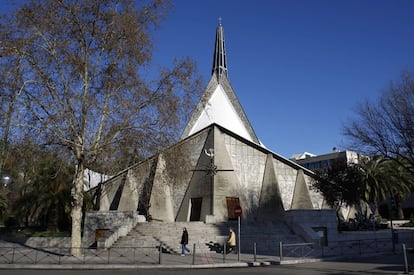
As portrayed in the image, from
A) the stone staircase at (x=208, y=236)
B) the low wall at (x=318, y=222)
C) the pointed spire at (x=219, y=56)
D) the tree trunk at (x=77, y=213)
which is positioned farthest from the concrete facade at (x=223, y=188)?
the pointed spire at (x=219, y=56)

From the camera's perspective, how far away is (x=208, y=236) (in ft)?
70.7

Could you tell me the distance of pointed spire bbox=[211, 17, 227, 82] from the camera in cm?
6319

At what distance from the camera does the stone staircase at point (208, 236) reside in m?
19.8

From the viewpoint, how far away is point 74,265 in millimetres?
13438

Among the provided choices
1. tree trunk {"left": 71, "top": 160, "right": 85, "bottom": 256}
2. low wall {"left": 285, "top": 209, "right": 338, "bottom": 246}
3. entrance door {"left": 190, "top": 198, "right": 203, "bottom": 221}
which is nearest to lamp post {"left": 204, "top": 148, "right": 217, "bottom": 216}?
entrance door {"left": 190, "top": 198, "right": 203, "bottom": 221}

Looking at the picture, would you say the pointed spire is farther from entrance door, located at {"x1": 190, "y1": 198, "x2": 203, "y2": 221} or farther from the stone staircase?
the stone staircase

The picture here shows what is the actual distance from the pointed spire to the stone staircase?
4127 cm

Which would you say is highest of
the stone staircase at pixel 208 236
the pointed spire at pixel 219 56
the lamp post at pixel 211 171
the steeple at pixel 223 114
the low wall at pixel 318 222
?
the pointed spire at pixel 219 56

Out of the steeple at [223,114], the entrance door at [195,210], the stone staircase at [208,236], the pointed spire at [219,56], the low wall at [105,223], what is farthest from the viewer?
the pointed spire at [219,56]

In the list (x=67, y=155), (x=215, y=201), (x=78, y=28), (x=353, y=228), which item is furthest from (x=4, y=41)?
(x=353, y=228)

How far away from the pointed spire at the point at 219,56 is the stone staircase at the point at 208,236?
41.3 meters

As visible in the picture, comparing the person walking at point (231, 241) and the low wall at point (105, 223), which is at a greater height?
the low wall at point (105, 223)

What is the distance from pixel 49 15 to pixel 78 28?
1.38 metres

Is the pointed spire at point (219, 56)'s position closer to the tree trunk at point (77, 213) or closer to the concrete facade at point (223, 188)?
the concrete facade at point (223, 188)
